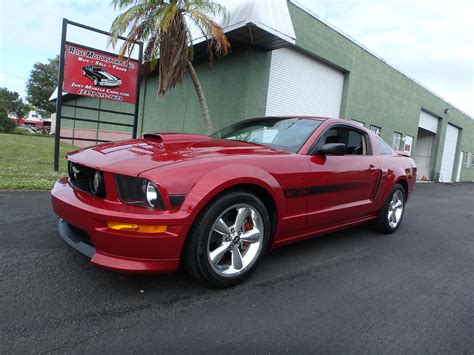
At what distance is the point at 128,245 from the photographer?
6.75 ft

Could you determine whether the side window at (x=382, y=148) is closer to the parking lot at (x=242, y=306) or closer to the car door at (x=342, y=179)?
the car door at (x=342, y=179)

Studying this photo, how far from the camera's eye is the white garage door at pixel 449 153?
2377 cm

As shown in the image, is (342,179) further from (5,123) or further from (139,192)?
(5,123)

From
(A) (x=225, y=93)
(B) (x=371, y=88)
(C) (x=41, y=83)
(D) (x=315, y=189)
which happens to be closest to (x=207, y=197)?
(D) (x=315, y=189)

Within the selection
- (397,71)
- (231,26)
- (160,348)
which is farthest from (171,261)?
(397,71)

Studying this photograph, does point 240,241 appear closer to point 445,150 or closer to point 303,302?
point 303,302

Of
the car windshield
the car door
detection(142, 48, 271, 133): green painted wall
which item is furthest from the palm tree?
→ the car door

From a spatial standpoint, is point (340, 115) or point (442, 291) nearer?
point (442, 291)

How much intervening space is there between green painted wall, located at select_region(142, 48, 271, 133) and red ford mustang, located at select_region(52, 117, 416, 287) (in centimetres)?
638

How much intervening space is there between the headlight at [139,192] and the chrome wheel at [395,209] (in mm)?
3475

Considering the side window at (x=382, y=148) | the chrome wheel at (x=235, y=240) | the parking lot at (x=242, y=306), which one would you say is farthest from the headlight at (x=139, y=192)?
the side window at (x=382, y=148)

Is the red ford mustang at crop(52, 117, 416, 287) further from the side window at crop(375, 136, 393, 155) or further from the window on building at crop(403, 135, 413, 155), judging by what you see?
the window on building at crop(403, 135, 413, 155)

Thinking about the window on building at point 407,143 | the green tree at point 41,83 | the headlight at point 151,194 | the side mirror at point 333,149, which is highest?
the green tree at point 41,83

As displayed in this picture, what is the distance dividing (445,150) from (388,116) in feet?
34.2
